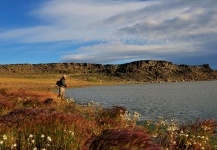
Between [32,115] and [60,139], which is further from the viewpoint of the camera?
[32,115]

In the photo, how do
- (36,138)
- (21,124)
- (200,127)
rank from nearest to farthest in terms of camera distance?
1. (36,138)
2. (21,124)
3. (200,127)

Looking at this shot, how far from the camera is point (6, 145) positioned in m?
5.91

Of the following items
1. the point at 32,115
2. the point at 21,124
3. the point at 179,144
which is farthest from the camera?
the point at 179,144

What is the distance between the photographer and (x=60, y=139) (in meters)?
6.16

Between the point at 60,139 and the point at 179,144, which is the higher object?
the point at 60,139

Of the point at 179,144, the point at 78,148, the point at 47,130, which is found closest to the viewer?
the point at 78,148

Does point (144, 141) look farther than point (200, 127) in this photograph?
No

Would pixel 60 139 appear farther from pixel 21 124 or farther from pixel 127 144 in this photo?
pixel 21 124

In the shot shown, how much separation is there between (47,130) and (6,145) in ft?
4.39

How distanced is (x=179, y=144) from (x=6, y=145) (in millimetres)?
5894

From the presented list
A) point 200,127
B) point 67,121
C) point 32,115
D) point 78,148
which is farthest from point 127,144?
point 200,127

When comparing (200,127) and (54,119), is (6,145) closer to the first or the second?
(54,119)

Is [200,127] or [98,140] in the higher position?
[98,140]

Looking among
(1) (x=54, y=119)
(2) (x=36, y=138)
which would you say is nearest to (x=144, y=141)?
(2) (x=36, y=138)
